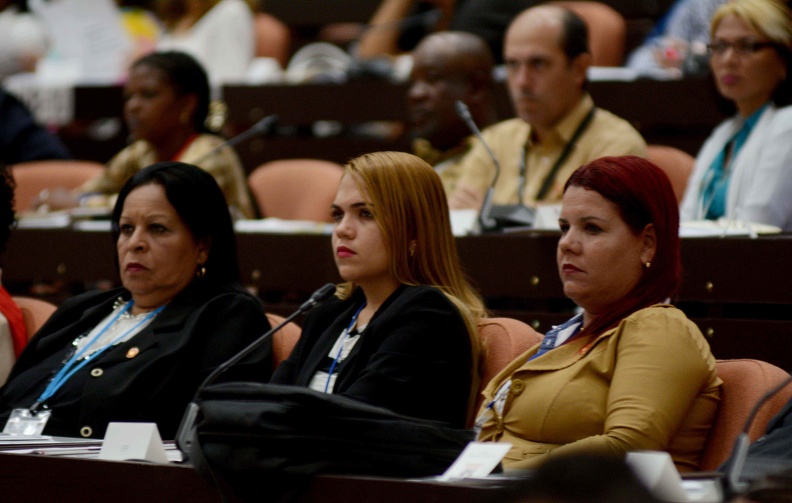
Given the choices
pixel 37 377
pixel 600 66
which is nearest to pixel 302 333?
pixel 37 377

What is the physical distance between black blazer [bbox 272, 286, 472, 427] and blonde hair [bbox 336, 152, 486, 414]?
8 cm

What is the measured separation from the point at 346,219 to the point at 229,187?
1759 millimetres

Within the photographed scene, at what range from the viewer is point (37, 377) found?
3131 millimetres

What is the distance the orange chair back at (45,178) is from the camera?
5047 mm

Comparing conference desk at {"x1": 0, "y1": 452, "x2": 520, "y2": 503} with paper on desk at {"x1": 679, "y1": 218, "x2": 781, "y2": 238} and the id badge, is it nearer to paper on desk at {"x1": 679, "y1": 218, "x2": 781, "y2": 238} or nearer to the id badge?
the id badge

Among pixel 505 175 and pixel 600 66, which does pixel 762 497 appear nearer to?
pixel 505 175

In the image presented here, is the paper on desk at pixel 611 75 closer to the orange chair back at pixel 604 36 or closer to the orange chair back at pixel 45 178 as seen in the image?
the orange chair back at pixel 604 36

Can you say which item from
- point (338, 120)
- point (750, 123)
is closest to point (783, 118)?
point (750, 123)

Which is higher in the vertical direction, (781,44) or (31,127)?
(781,44)

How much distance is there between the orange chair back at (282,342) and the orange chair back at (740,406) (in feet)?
3.56

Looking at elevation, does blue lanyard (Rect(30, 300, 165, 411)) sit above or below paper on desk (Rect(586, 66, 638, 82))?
below

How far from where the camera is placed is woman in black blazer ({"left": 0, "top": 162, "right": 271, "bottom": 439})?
2922 mm

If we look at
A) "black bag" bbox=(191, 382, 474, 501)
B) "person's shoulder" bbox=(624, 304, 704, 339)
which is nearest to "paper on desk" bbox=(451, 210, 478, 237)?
"person's shoulder" bbox=(624, 304, 704, 339)

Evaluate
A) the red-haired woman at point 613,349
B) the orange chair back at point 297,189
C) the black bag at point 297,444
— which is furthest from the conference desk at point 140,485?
the orange chair back at point 297,189
